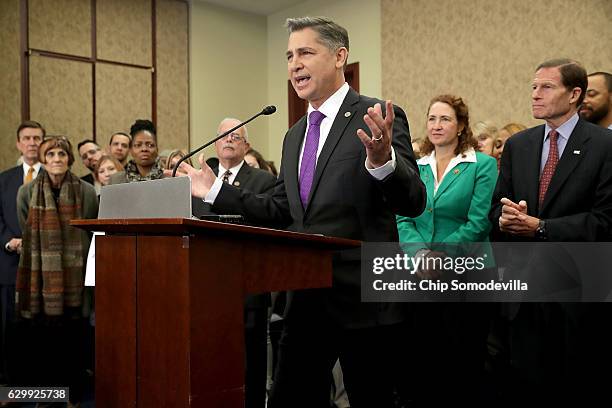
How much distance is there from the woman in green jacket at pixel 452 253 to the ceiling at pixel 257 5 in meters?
4.80

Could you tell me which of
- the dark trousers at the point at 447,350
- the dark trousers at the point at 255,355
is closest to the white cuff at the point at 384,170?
the dark trousers at the point at 447,350

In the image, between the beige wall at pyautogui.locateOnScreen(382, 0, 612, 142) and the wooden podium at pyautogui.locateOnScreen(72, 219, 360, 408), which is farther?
the beige wall at pyautogui.locateOnScreen(382, 0, 612, 142)

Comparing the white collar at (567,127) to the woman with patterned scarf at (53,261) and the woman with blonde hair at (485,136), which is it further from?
the woman with patterned scarf at (53,261)

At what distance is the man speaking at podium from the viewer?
5.33 feet

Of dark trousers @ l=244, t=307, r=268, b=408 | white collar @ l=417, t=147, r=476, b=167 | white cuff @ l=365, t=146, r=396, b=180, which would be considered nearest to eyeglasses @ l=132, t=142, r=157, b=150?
dark trousers @ l=244, t=307, r=268, b=408

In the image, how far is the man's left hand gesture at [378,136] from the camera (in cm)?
142

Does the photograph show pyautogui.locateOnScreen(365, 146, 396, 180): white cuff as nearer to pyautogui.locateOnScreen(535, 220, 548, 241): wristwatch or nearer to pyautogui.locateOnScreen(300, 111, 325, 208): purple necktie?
pyautogui.locateOnScreen(300, 111, 325, 208): purple necktie

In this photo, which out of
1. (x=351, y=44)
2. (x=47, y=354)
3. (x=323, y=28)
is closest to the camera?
(x=323, y=28)

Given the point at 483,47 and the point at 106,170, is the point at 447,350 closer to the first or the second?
the point at 106,170

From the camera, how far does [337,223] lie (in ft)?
5.43

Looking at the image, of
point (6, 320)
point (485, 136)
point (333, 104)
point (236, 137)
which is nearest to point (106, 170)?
point (6, 320)

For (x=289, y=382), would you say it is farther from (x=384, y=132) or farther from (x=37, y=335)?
(x=37, y=335)

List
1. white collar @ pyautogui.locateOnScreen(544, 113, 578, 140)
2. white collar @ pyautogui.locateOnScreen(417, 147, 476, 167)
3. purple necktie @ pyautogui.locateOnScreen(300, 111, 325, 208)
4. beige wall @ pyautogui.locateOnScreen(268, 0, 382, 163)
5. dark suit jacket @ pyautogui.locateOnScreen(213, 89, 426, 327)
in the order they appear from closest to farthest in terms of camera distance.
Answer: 1. dark suit jacket @ pyautogui.locateOnScreen(213, 89, 426, 327)
2. purple necktie @ pyautogui.locateOnScreen(300, 111, 325, 208)
3. white collar @ pyautogui.locateOnScreen(544, 113, 578, 140)
4. white collar @ pyautogui.locateOnScreen(417, 147, 476, 167)
5. beige wall @ pyautogui.locateOnScreen(268, 0, 382, 163)

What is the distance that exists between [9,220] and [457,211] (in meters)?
2.62
